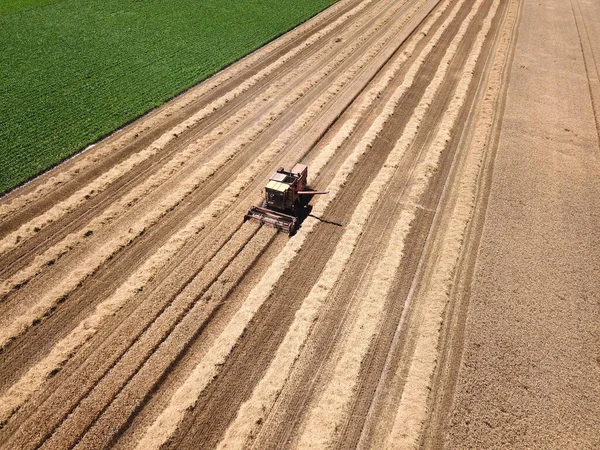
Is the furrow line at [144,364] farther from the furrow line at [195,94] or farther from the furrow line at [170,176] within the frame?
the furrow line at [195,94]

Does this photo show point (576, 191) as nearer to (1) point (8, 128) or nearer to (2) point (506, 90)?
(2) point (506, 90)

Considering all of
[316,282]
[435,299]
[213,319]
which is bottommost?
[213,319]

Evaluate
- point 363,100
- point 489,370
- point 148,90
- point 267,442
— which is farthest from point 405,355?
point 148,90

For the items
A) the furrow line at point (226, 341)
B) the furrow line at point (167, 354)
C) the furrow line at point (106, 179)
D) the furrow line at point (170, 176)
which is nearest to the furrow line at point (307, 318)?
the furrow line at point (226, 341)

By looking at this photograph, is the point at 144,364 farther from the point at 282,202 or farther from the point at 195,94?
the point at 195,94

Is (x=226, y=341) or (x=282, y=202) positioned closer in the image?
(x=226, y=341)

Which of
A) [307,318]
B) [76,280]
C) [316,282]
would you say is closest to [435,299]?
[316,282]
